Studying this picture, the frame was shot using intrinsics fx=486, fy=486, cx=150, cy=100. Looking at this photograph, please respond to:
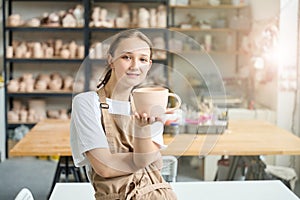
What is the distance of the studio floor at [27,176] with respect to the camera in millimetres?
2760

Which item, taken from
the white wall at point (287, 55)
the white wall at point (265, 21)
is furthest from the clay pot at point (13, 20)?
the white wall at point (287, 55)

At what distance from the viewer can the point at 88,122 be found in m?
1.01

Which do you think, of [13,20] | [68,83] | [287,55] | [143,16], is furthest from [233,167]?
[13,20]

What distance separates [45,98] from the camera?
5.12 metres

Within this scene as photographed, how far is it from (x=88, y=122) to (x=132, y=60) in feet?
0.57

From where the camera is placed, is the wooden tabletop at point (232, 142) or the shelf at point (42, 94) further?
the shelf at point (42, 94)

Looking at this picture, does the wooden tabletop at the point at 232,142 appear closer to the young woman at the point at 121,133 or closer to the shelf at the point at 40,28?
the young woman at the point at 121,133

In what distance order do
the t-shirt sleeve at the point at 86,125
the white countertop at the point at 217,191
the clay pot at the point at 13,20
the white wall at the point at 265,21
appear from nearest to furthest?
the t-shirt sleeve at the point at 86,125
the white countertop at the point at 217,191
the white wall at the point at 265,21
the clay pot at the point at 13,20

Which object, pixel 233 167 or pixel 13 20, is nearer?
pixel 233 167

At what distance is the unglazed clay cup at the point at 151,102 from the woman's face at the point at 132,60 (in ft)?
0.10

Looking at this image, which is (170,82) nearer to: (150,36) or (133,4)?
(150,36)

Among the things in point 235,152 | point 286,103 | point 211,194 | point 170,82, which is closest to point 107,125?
point 170,82

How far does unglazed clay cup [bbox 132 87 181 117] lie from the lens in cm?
88

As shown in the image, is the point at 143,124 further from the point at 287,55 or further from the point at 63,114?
the point at 63,114
